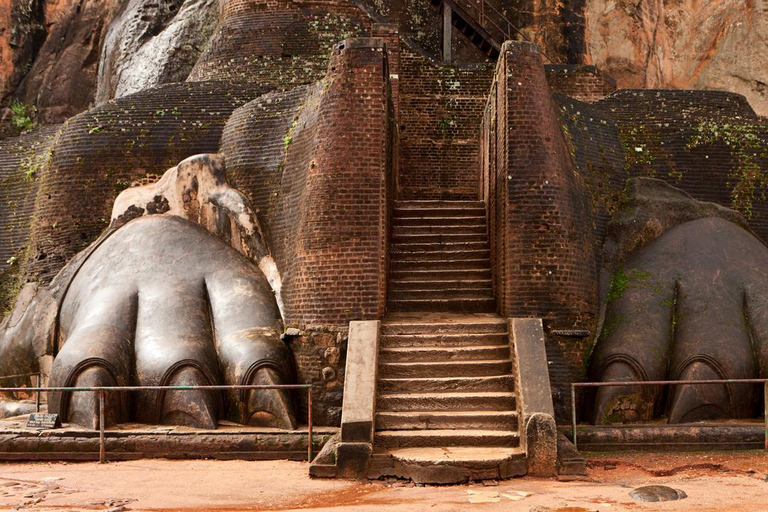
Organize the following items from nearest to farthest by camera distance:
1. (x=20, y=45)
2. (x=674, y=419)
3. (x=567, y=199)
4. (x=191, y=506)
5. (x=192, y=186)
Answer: (x=191, y=506), (x=674, y=419), (x=567, y=199), (x=192, y=186), (x=20, y=45)

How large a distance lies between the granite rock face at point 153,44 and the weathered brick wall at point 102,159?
17.6 ft

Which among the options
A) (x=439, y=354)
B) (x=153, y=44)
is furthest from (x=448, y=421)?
(x=153, y=44)

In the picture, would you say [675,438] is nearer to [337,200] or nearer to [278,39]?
[337,200]

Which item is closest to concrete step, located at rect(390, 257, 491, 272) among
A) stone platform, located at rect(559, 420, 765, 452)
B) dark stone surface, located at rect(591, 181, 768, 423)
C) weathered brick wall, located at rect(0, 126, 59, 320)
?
dark stone surface, located at rect(591, 181, 768, 423)

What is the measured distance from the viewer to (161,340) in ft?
37.2

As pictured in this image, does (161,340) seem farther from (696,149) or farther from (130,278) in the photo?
(696,149)

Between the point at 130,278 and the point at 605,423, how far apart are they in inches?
235

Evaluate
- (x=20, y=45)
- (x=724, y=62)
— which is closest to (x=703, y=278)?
(x=724, y=62)

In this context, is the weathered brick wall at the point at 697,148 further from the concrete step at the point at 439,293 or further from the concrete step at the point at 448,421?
the concrete step at the point at 448,421

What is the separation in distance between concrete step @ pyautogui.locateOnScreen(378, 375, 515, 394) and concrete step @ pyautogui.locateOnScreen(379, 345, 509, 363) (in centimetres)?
40

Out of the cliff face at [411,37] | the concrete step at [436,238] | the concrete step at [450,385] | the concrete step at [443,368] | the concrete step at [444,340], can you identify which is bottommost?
the concrete step at [450,385]

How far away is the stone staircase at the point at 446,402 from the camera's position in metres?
8.80

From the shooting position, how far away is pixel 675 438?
1012 centimetres

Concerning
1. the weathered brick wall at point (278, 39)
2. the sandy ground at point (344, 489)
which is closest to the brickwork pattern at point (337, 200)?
the sandy ground at point (344, 489)
